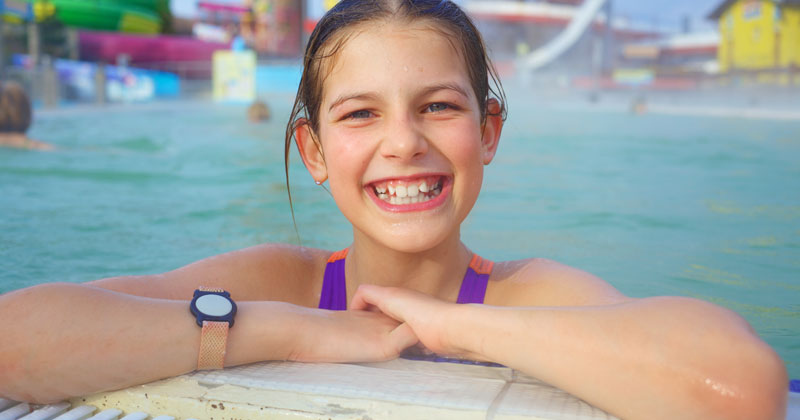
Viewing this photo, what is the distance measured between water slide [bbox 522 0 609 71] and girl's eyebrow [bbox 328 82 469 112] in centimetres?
3510

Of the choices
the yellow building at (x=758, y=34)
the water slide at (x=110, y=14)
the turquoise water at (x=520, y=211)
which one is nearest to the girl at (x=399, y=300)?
the turquoise water at (x=520, y=211)

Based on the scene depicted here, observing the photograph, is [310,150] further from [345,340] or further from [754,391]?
[754,391]

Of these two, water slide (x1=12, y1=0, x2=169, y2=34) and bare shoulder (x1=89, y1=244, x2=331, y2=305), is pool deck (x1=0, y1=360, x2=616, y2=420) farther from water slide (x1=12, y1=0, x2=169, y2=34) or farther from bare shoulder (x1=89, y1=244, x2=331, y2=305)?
water slide (x1=12, y1=0, x2=169, y2=34)

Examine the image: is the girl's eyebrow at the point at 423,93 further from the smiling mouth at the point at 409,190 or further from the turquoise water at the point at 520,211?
the turquoise water at the point at 520,211

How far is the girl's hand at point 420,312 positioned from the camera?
5.42 ft

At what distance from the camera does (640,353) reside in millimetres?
1407

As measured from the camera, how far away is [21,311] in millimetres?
1540

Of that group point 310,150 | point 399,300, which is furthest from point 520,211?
point 399,300

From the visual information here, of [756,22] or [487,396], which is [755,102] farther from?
[487,396]

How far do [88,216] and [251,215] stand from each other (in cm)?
104

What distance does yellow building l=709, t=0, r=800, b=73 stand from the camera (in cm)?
2608

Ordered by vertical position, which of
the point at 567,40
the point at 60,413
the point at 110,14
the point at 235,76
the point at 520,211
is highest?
the point at 110,14

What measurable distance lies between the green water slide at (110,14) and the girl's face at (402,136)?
2218 cm

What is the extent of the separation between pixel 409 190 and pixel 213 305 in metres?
0.52
